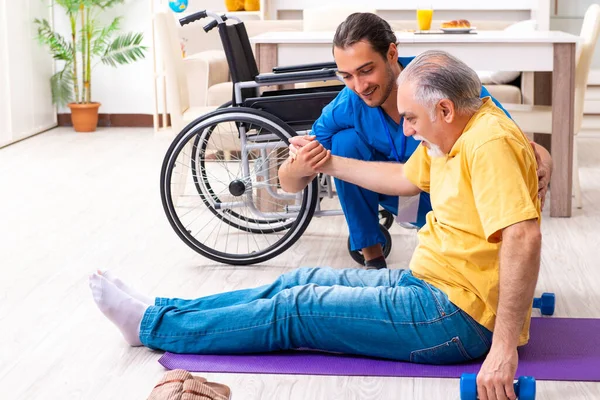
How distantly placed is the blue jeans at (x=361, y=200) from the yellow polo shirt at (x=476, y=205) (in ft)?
1.80

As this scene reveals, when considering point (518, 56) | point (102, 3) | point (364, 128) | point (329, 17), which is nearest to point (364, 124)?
point (364, 128)

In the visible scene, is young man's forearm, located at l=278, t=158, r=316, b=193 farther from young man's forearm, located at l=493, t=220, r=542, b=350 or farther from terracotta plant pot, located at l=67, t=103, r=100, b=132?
terracotta plant pot, located at l=67, t=103, r=100, b=132

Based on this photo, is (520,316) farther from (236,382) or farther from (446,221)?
(236,382)

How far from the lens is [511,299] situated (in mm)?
1681

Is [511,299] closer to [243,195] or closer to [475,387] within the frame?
[475,387]

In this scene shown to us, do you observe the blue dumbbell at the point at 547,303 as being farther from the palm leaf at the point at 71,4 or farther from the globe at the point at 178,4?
the palm leaf at the point at 71,4

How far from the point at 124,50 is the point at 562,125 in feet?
11.5

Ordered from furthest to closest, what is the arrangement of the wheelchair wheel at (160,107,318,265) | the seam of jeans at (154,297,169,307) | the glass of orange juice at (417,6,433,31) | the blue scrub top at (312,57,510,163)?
the glass of orange juice at (417,6,433,31) → the wheelchair wheel at (160,107,318,265) → the blue scrub top at (312,57,510,163) → the seam of jeans at (154,297,169,307)

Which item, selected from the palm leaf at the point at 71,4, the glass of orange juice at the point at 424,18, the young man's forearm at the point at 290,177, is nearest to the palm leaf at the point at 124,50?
the palm leaf at the point at 71,4

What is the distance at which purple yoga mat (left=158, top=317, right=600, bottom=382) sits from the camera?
6.45ft

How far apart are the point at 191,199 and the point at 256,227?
795 millimetres

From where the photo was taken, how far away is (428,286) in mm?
1944

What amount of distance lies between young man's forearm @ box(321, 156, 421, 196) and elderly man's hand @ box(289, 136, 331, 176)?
0.08ft

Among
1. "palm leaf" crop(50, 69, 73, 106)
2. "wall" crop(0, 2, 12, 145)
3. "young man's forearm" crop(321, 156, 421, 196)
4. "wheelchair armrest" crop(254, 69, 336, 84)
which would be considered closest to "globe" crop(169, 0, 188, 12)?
Answer: "palm leaf" crop(50, 69, 73, 106)
